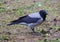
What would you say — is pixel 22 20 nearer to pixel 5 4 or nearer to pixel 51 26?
pixel 51 26

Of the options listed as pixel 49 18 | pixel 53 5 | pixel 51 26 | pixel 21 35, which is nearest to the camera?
pixel 21 35

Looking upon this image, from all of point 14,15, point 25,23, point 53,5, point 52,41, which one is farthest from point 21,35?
point 53,5

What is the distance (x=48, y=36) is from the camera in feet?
27.2

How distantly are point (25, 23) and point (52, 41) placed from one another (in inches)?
43.8

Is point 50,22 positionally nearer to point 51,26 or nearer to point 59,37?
point 51,26

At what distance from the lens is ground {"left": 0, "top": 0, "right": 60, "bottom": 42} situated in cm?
813

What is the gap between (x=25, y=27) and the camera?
9.23 metres

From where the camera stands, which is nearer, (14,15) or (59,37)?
(59,37)

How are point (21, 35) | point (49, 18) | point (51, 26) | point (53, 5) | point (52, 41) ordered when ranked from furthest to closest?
1. point (53, 5)
2. point (49, 18)
3. point (51, 26)
4. point (21, 35)
5. point (52, 41)

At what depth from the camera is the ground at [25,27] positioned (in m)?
8.13

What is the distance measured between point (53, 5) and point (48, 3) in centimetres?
40

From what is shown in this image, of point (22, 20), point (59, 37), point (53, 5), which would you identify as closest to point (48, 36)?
point (59, 37)

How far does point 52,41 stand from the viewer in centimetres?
784

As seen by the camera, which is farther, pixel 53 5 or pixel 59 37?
pixel 53 5
